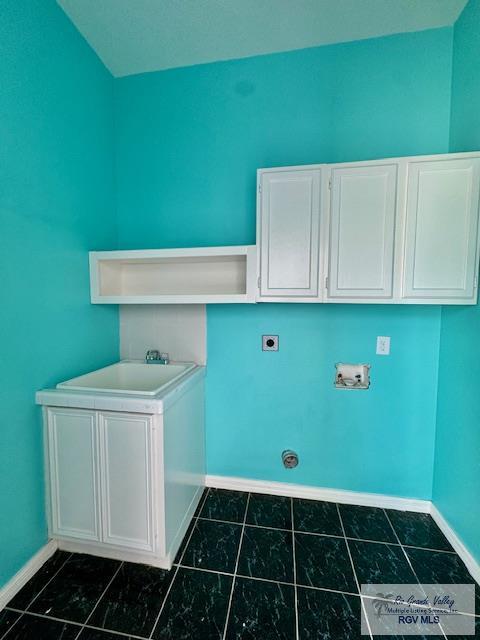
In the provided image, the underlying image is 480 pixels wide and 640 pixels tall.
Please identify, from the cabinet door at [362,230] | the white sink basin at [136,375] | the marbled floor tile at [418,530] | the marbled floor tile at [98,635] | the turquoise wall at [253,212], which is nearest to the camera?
the marbled floor tile at [98,635]

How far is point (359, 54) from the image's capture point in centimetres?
165

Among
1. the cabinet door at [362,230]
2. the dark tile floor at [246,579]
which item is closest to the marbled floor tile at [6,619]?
the dark tile floor at [246,579]

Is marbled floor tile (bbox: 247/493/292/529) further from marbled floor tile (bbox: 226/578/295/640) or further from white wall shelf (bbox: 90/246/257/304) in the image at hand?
white wall shelf (bbox: 90/246/257/304)

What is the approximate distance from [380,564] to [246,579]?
2.30 feet

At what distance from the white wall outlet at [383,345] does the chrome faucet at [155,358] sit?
4.71 feet

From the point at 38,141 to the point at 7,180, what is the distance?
1.03 ft

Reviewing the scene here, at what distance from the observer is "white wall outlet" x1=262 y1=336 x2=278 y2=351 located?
1.85m

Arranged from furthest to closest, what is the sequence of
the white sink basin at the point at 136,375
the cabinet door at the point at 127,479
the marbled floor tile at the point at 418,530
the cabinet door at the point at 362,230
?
the white sink basin at the point at 136,375, the marbled floor tile at the point at 418,530, the cabinet door at the point at 362,230, the cabinet door at the point at 127,479

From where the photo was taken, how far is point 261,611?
1.18 meters

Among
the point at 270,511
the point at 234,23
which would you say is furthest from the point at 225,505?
the point at 234,23

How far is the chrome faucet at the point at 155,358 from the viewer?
193cm

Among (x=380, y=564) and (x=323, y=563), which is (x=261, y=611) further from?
(x=380, y=564)

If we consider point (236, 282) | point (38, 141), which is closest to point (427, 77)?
point (236, 282)

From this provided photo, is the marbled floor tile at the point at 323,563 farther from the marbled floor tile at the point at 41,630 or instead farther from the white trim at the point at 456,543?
the marbled floor tile at the point at 41,630
